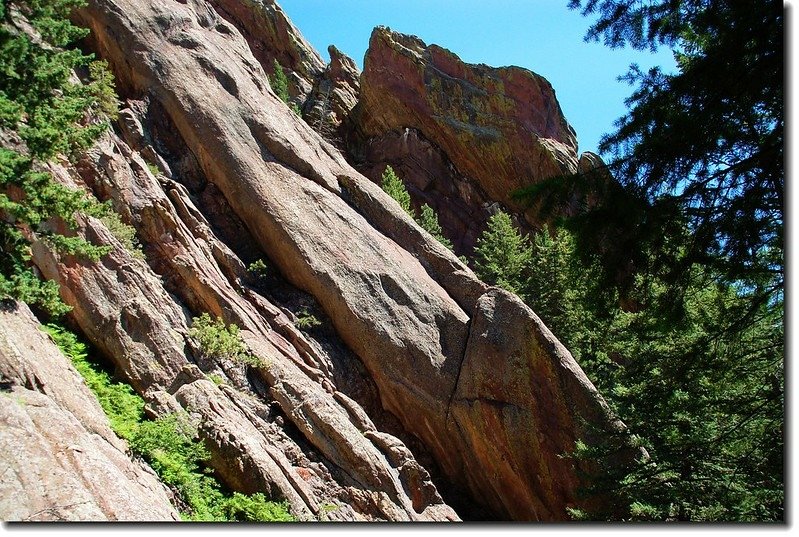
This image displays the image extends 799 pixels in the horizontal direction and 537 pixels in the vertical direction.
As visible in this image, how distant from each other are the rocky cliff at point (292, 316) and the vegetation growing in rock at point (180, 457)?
0.35 meters

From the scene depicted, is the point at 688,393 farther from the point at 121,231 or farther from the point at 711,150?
the point at 121,231

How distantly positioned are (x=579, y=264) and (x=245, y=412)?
8765 millimetres

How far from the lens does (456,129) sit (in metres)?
34.8

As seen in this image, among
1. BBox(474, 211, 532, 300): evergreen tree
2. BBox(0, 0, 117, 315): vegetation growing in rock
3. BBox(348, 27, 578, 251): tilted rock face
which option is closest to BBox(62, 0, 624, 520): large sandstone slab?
BBox(0, 0, 117, 315): vegetation growing in rock

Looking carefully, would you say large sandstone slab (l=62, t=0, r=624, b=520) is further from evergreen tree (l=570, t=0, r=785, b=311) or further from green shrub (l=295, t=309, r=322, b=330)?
evergreen tree (l=570, t=0, r=785, b=311)

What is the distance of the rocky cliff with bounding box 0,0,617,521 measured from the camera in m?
12.3

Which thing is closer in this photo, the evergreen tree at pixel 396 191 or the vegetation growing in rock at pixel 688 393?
the vegetation growing in rock at pixel 688 393

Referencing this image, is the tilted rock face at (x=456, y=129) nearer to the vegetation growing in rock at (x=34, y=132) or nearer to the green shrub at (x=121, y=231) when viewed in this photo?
the green shrub at (x=121, y=231)

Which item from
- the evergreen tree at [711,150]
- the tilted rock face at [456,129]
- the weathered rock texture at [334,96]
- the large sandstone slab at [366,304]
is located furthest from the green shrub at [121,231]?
the weathered rock texture at [334,96]

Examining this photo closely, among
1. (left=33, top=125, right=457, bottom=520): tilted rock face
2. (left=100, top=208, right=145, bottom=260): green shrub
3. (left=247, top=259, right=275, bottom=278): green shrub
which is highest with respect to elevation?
(left=247, top=259, right=275, bottom=278): green shrub

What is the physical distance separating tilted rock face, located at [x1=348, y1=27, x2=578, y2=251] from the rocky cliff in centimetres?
1271

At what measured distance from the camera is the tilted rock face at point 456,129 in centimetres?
3422

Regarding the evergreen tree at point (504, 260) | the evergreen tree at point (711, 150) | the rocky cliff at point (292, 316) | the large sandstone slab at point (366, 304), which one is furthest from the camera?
the evergreen tree at point (504, 260)

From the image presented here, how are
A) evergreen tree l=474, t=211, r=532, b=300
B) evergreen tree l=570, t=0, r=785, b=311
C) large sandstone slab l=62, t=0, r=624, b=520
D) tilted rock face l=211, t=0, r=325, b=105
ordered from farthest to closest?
tilted rock face l=211, t=0, r=325, b=105, evergreen tree l=474, t=211, r=532, b=300, large sandstone slab l=62, t=0, r=624, b=520, evergreen tree l=570, t=0, r=785, b=311
